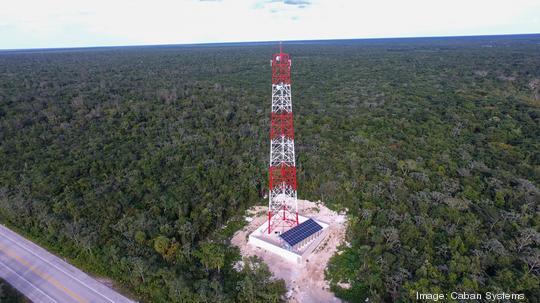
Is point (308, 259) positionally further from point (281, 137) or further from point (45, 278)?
point (45, 278)

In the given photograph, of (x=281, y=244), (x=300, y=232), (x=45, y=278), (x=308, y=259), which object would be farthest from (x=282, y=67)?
(x=45, y=278)

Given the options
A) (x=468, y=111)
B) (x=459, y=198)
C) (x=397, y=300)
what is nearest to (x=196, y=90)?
(x=468, y=111)

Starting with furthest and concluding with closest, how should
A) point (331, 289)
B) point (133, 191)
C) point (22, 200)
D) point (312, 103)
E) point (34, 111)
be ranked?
1. point (312, 103)
2. point (34, 111)
3. point (133, 191)
4. point (22, 200)
5. point (331, 289)

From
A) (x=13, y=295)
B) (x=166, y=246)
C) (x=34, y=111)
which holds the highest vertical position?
(x=34, y=111)

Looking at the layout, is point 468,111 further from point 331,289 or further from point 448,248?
point 331,289

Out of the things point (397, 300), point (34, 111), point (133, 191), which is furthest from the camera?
point (34, 111)

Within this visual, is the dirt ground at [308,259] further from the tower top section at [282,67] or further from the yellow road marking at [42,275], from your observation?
the tower top section at [282,67]

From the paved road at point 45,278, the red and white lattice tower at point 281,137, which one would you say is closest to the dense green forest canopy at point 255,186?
the paved road at point 45,278
